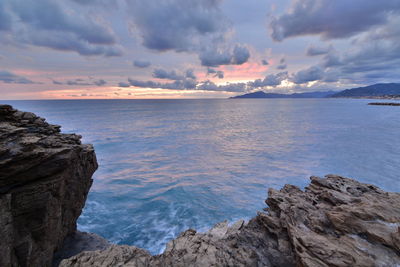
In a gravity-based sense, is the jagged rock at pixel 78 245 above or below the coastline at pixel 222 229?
below

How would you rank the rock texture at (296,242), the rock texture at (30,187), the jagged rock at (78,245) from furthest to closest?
the jagged rock at (78,245) → the rock texture at (30,187) → the rock texture at (296,242)

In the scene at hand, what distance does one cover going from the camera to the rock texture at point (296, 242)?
23.4 feet

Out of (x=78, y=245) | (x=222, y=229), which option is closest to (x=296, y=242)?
(x=222, y=229)

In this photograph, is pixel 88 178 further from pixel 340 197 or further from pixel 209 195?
pixel 340 197

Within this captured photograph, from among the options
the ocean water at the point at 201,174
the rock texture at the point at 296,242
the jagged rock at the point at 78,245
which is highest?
the rock texture at the point at 296,242

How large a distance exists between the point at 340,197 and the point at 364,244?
4.16 m

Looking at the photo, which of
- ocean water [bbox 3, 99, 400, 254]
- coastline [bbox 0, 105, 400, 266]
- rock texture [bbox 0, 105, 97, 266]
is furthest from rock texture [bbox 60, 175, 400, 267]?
ocean water [bbox 3, 99, 400, 254]

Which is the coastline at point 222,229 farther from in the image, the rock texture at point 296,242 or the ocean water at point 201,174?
the ocean water at point 201,174

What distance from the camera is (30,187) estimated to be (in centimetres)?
946

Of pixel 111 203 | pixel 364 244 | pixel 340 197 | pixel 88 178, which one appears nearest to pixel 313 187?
pixel 340 197

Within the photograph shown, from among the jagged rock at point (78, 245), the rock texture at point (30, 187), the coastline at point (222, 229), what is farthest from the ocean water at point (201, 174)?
the coastline at point (222, 229)

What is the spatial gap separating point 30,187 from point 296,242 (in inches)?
492

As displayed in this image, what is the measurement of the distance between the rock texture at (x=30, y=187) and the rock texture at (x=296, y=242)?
11.5ft

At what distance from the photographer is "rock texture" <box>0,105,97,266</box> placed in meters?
8.65
